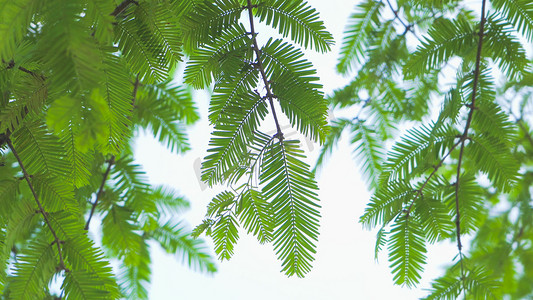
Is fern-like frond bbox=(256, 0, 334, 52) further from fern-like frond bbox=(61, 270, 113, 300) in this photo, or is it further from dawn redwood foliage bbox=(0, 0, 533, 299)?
fern-like frond bbox=(61, 270, 113, 300)

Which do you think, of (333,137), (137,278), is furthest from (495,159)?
(137,278)

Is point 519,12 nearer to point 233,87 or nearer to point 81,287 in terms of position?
point 233,87

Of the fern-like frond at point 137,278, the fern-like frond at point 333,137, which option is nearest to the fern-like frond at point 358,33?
the fern-like frond at point 333,137

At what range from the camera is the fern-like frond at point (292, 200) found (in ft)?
1.96

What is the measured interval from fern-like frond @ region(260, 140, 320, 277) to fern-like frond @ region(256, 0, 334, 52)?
7.3 inches

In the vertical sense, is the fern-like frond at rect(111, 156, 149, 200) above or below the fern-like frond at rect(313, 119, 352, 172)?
below

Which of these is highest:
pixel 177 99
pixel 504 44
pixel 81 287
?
pixel 177 99

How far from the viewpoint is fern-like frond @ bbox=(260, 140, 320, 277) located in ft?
1.96

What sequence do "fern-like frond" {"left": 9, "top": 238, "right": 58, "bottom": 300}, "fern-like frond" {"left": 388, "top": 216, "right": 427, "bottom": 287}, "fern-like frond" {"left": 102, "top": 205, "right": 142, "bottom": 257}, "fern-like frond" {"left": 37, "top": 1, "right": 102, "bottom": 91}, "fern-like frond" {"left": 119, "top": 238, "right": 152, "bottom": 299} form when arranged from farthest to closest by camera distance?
"fern-like frond" {"left": 119, "top": 238, "right": 152, "bottom": 299} → "fern-like frond" {"left": 102, "top": 205, "right": 142, "bottom": 257} → "fern-like frond" {"left": 388, "top": 216, "right": 427, "bottom": 287} → "fern-like frond" {"left": 9, "top": 238, "right": 58, "bottom": 300} → "fern-like frond" {"left": 37, "top": 1, "right": 102, "bottom": 91}

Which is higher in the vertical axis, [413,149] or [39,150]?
[413,149]

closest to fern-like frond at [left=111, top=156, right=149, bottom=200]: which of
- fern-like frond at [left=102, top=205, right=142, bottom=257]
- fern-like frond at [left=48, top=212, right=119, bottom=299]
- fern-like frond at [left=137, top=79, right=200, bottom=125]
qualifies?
fern-like frond at [left=102, top=205, right=142, bottom=257]

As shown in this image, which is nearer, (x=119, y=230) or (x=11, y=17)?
(x=11, y=17)

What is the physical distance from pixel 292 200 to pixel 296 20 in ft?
0.91

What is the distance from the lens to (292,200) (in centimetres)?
60
